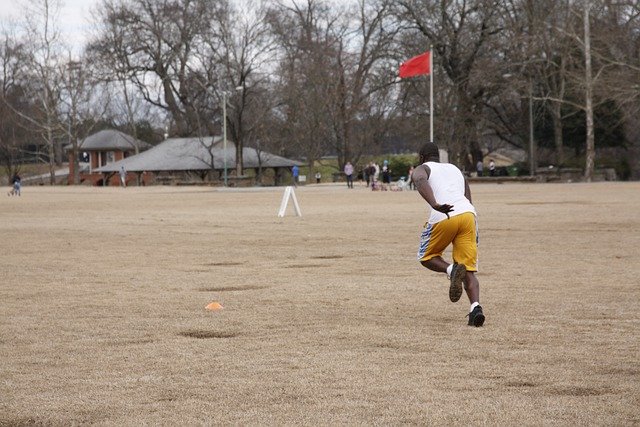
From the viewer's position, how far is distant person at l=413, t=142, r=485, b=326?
10.5 meters

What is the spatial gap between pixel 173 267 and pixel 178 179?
71.2 meters

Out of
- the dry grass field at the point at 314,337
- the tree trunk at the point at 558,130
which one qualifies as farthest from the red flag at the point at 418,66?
the dry grass field at the point at 314,337

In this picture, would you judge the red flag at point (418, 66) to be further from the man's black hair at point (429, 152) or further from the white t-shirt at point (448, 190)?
the white t-shirt at point (448, 190)

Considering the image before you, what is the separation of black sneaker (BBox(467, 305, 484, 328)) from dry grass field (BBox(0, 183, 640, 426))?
0.10 meters

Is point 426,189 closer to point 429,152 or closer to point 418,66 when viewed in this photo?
point 429,152

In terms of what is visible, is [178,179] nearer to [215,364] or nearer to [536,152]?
[536,152]

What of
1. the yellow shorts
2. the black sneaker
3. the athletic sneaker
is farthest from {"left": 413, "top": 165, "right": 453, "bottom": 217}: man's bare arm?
the black sneaker

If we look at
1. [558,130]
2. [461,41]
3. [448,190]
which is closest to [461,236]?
[448,190]

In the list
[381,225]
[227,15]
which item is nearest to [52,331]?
[381,225]

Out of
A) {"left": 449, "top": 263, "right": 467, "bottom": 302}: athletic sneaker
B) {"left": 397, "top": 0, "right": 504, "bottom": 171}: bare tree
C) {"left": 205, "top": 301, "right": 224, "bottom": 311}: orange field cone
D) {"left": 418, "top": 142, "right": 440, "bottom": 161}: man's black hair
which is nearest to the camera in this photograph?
{"left": 449, "top": 263, "right": 467, "bottom": 302}: athletic sneaker

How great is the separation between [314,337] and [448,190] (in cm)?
202

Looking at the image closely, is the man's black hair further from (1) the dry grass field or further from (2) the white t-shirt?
(1) the dry grass field

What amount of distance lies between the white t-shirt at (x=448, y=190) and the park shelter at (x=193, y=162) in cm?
7529

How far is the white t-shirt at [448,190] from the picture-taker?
418 inches
